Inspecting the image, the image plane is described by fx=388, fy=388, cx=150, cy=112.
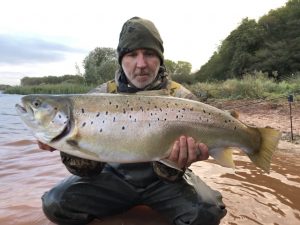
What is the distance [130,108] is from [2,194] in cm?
291

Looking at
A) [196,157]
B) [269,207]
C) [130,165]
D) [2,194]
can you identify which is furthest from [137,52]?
[2,194]

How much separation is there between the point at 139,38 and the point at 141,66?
33 centimetres

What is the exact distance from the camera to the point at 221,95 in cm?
2353

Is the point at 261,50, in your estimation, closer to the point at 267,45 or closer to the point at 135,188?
the point at 267,45

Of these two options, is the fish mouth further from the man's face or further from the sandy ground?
the sandy ground

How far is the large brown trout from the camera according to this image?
294cm

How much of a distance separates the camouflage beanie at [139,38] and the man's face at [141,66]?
0.21 ft

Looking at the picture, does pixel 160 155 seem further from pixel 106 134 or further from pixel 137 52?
pixel 137 52

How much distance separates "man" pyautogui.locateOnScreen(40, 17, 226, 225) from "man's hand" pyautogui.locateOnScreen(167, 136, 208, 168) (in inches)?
14.8

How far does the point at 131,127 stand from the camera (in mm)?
3033

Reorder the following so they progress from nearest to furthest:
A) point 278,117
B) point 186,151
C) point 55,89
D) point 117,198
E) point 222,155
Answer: point 186,151 → point 222,155 → point 117,198 → point 278,117 → point 55,89

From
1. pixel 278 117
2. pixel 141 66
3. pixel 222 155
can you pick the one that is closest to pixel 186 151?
pixel 222 155

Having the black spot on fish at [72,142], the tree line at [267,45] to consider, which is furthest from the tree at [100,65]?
the black spot on fish at [72,142]

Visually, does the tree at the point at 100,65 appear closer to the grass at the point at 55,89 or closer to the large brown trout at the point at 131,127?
the grass at the point at 55,89
